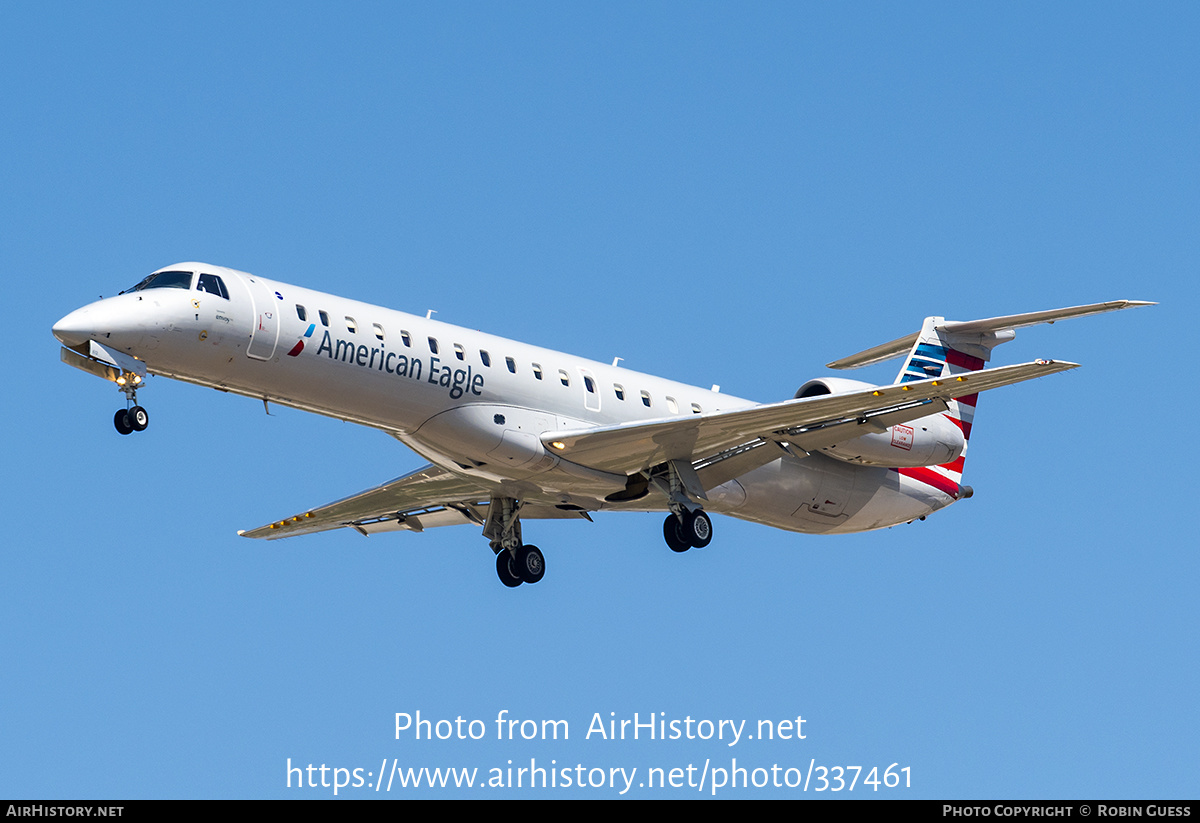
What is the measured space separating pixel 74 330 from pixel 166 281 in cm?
145

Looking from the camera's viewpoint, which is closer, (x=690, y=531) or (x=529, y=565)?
(x=690, y=531)

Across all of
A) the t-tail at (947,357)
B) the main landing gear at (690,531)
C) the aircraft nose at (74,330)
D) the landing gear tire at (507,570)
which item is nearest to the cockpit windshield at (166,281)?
the aircraft nose at (74,330)

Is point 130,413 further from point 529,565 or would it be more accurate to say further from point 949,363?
point 949,363

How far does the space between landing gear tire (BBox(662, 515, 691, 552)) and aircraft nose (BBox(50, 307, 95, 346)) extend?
28.7ft

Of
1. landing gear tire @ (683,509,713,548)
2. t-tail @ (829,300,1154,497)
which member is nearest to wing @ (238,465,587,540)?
landing gear tire @ (683,509,713,548)

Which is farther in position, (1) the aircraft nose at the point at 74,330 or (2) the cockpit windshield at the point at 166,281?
(2) the cockpit windshield at the point at 166,281

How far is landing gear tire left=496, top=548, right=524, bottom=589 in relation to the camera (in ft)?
84.9

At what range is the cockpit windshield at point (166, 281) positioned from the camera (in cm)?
2105

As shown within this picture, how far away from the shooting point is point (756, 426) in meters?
23.8

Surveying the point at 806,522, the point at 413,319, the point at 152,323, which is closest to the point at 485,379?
the point at 413,319

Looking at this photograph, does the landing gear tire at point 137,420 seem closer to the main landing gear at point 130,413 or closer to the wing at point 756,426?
the main landing gear at point 130,413

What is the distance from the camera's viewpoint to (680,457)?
24.4 m

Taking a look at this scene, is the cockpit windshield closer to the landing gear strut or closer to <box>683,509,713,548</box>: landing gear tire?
the landing gear strut

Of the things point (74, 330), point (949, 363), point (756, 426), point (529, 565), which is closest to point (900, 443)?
point (949, 363)
